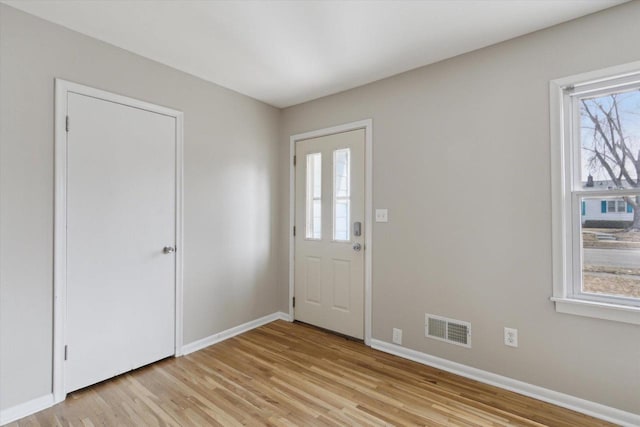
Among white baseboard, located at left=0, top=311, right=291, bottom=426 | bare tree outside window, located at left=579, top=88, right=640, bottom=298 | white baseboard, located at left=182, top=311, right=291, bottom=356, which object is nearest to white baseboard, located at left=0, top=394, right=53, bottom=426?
white baseboard, located at left=0, top=311, right=291, bottom=426

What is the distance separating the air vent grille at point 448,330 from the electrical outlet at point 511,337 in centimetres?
25

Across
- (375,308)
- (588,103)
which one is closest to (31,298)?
(375,308)

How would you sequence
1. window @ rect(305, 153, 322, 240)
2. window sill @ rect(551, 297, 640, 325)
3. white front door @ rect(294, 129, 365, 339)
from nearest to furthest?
window sill @ rect(551, 297, 640, 325), white front door @ rect(294, 129, 365, 339), window @ rect(305, 153, 322, 240)

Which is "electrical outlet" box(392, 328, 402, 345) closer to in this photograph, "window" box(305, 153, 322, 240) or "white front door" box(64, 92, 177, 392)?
"window" box(305, 153, 322, 240)

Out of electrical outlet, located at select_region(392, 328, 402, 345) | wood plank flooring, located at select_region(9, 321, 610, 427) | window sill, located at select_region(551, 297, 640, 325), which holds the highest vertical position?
window sill, located at select_region(551, 297, 640, 325)

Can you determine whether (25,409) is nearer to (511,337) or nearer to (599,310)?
(511,337)

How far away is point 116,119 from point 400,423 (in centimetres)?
288

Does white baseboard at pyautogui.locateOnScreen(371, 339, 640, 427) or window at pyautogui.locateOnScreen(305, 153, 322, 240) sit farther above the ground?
window at pyautogui.locateOnScreen(305, 153, 322, 240)

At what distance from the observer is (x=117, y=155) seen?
239 cm

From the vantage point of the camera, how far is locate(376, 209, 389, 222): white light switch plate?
291cm

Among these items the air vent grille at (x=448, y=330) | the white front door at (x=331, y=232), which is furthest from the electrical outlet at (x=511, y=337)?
the white front door at (x=331, y=232)

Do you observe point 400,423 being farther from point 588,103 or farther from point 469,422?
point 588,103

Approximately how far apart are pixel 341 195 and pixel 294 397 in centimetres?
186

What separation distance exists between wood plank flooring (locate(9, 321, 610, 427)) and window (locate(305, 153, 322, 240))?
127 centimetres
